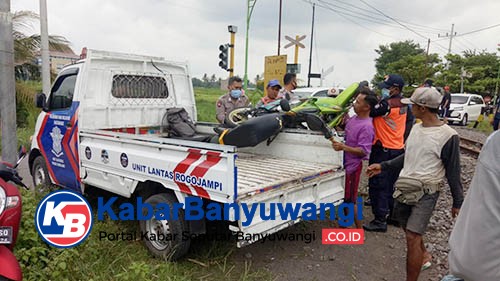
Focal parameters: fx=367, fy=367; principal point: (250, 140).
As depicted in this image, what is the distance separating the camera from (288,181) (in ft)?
10.8

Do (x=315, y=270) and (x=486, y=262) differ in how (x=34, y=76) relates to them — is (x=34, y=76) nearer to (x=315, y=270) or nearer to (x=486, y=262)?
(x=315, y=270)

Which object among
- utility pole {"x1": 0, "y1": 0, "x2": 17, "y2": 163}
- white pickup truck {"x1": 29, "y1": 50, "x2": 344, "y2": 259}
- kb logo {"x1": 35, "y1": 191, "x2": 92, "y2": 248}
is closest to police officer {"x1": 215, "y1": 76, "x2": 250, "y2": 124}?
white pickup truck {"x1": 29, "y1": 50, "x2": 344, "y2": 259}

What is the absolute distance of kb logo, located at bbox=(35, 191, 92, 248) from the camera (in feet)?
9.54

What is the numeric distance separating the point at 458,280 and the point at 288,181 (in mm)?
1994

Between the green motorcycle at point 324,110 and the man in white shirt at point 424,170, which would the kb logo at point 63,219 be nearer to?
the green motorcycle at point 324,110

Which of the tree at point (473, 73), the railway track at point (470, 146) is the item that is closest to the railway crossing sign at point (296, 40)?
the railway track at point (470, 146)

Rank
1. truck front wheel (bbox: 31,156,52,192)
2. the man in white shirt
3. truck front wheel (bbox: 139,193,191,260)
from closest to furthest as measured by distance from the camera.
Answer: the man in white shirt
truck front wheel (bbox: 139,193,191,260)
truck front wheel (bbox: 31,156,52,192)

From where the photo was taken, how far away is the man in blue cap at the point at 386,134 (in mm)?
4355

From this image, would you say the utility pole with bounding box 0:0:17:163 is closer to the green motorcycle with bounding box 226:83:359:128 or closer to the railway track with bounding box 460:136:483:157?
the green motorcycle with bounding box 226:83:359:128

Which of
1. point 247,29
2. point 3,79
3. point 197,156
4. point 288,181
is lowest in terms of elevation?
point 288,181

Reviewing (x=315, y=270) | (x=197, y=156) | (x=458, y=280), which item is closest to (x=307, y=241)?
(x=315, y=270)

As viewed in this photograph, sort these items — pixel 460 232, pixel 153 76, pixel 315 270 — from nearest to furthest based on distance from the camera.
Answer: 1. pixel 460 232
2. pixel 315 270
3. pixel 153 76

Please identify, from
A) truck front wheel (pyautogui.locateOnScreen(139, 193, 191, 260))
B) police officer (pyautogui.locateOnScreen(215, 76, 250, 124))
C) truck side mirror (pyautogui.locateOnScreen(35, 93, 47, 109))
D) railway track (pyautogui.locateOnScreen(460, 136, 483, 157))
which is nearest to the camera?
truck front wheel (pyautogui.locateOnScreen(139, 193, 191, 260))

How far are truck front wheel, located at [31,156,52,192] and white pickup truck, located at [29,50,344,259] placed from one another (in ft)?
0.06
